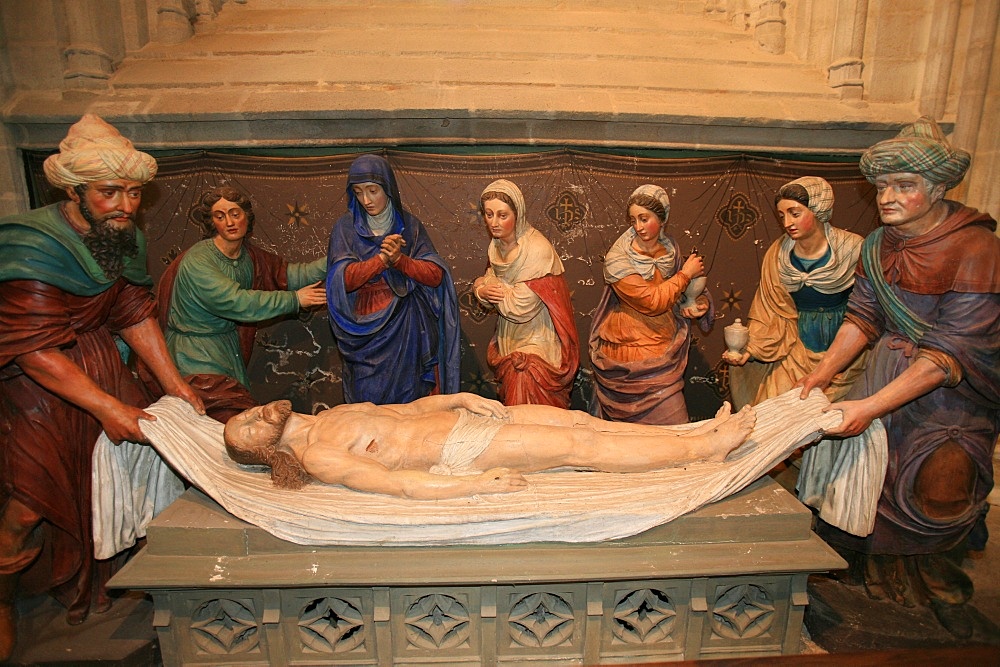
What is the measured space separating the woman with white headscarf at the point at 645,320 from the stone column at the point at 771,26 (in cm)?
239

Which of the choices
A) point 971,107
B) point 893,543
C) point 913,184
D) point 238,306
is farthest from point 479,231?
point 971,107

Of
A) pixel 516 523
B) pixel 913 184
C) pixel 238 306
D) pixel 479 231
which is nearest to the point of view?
pixel 516 523

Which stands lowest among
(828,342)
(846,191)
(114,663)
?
(114,663)

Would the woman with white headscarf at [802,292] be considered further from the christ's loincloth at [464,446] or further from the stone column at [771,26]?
the stone column at [771,26]

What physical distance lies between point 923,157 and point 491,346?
231cm

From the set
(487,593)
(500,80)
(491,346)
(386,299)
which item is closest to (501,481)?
(487,593)

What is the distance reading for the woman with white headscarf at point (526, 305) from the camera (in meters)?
3.77

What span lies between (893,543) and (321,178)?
390cm

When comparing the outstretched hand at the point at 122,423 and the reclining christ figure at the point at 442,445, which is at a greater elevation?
the outstretched hand at the point at 122,423

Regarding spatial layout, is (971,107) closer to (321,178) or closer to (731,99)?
(731,99)

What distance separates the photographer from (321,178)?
4648 mm

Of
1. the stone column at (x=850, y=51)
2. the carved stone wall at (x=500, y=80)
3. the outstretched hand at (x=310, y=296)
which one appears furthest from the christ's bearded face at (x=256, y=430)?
the stone column at (x=850, y=51)

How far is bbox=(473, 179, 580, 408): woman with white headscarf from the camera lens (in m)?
3.77

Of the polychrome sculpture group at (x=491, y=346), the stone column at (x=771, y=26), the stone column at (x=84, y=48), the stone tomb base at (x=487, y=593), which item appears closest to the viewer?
the stone tomb base at (x=487, y=593)
